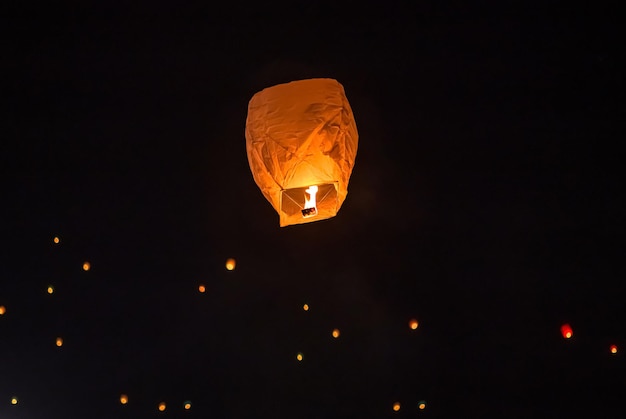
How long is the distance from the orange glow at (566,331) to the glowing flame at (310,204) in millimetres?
1417

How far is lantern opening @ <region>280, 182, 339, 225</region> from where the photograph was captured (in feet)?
5.58

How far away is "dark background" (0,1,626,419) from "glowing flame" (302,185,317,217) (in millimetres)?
994

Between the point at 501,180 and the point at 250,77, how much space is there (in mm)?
1168

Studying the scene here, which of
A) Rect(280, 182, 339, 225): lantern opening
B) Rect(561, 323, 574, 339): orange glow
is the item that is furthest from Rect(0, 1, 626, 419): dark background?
Rect(280, 182, 339, 225): lantern opening

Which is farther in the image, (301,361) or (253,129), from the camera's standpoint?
(301,361)

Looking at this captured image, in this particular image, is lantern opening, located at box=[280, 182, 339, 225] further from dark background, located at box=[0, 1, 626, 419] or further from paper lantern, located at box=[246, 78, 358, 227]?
dark background, located at box=[0, 1, 626, 419]

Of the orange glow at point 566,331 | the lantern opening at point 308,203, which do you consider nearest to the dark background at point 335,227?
the orange glow at point 566,331

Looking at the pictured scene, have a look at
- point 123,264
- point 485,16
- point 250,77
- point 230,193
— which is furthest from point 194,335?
point 485,16

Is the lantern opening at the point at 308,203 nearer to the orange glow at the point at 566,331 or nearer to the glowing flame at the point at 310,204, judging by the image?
→ the glowing flame at the point at 310,204

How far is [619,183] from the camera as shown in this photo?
2.62 meters

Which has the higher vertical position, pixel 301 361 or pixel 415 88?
pixel 415 88

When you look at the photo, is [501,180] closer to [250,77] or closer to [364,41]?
[364,41]

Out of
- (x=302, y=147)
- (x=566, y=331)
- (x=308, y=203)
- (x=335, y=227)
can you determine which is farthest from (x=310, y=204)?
(x=566, y=331)

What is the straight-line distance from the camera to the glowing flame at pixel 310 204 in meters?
1.69
